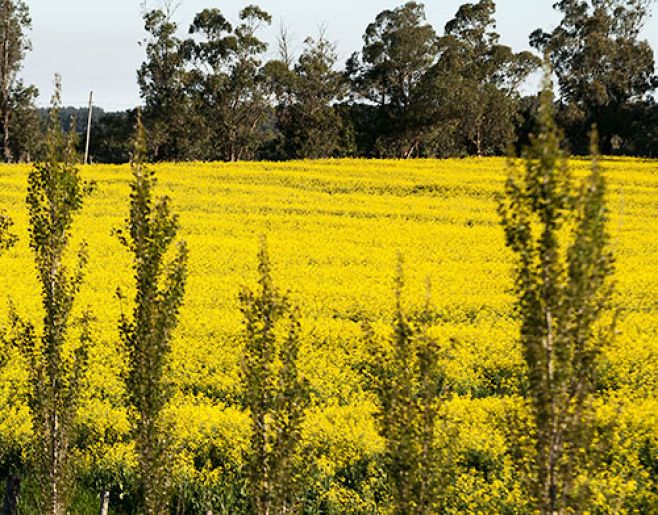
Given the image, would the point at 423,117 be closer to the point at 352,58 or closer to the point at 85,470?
the point at 352,58

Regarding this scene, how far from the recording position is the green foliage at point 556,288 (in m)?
4.25

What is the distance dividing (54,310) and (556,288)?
5.32m

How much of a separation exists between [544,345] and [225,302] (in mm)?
15891

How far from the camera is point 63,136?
313 inches

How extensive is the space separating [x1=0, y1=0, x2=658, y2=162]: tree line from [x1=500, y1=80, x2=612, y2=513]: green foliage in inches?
2222

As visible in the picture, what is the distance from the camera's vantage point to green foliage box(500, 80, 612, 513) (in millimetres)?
4254

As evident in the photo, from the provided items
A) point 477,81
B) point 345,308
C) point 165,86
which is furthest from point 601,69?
point 345,308

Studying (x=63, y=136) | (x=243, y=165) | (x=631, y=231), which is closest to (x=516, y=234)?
(x=63, y=136)

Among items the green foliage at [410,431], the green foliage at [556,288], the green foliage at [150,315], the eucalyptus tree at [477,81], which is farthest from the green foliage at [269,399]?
the eucalyptus tree at [477,81]

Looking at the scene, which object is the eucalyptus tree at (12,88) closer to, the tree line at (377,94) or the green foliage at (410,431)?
the tree line at (377,94)

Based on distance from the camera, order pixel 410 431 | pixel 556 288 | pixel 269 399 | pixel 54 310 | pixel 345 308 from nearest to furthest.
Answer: pixel 556 288 → pixel 410 431 → pixel 269 399 → pixel 54 310 → pixel 345 308

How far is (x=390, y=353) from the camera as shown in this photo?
6.38 metres

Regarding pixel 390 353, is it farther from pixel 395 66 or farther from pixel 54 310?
pixel 395 66

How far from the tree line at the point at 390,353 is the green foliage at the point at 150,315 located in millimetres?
12
